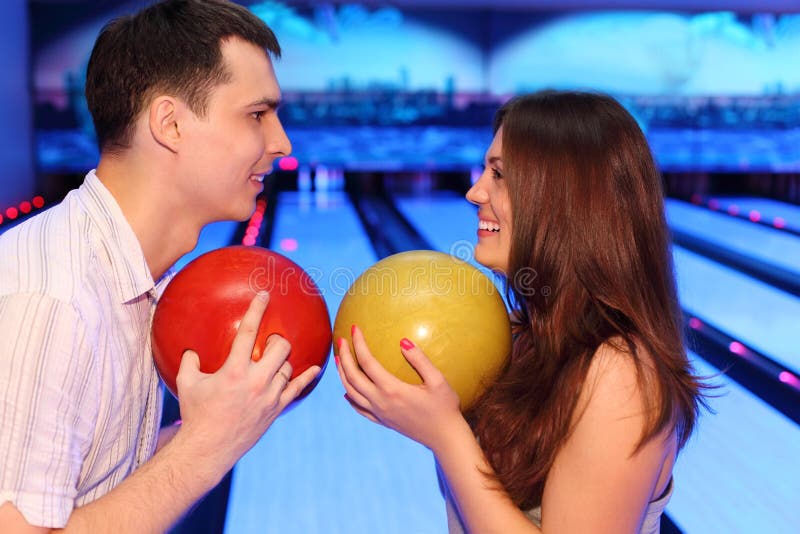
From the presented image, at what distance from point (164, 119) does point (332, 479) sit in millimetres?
1453

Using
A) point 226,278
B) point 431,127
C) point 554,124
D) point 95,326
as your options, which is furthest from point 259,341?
point 431,127

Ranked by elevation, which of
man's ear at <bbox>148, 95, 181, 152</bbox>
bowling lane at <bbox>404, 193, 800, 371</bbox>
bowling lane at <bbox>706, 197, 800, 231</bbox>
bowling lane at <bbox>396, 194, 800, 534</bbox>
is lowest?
bowling lane at <bbox>706, 197, 800, 231</bbox>

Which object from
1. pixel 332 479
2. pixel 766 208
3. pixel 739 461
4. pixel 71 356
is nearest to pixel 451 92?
pixel 766 208

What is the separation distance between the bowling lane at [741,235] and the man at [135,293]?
4.07 m

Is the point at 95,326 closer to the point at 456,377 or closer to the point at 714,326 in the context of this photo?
the point at 456,377

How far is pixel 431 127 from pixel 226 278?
755 centimetres

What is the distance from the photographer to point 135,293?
4.08ft

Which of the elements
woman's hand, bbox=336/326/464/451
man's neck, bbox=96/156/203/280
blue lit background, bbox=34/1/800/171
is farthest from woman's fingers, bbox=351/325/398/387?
blue lit background, bbox=34/1/800/171

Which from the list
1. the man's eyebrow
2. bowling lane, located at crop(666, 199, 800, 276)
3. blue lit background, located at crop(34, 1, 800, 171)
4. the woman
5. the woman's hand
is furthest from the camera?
blue lit background, located at crop(34, 1, 800, 171)

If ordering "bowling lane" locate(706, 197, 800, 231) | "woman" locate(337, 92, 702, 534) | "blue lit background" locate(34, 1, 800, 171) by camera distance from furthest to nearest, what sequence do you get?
"blue lit background" locate(34, 1, 800, 171) → "bowling lane" locate(706, 197, 800, 231) → "woman" locate(337, 92, 702, 534)

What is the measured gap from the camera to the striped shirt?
3.22ft

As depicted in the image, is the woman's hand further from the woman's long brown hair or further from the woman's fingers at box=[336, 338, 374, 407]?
the woman's long brown hair

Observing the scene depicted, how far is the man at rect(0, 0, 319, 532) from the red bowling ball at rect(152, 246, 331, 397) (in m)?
0.04

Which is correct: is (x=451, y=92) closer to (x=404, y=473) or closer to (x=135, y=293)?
(x=404, y=473)
